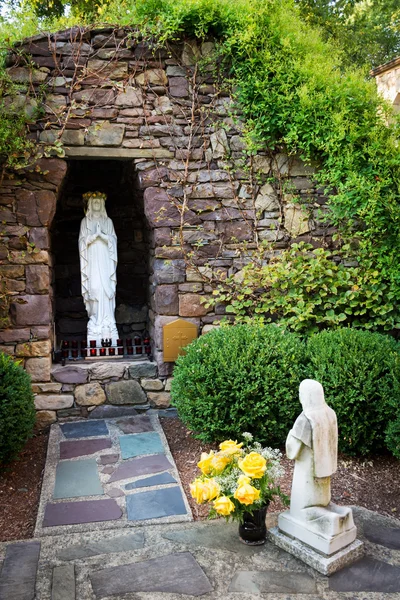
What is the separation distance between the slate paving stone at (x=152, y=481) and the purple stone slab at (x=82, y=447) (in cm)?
71

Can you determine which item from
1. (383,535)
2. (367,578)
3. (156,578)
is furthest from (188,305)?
(367,578)

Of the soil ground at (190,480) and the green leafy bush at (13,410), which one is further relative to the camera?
the green leafy bush at (13,410)

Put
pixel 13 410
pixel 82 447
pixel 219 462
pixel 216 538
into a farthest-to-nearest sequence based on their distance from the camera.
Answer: pixel 82 447, pixel 13 410, pixel 216 538, pixel 219 462

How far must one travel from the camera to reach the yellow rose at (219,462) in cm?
272

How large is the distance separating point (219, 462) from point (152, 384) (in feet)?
8.24

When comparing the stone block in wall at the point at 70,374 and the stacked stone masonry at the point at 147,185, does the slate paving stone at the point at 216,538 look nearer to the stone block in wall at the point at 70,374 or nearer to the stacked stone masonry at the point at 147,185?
the stacked stone masonry at the point at 147,185

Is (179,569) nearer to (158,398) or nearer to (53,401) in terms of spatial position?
(158,398)

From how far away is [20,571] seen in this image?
260 cm

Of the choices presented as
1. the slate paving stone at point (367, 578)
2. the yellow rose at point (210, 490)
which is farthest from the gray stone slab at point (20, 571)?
the slate paving stone at point (367, 578)

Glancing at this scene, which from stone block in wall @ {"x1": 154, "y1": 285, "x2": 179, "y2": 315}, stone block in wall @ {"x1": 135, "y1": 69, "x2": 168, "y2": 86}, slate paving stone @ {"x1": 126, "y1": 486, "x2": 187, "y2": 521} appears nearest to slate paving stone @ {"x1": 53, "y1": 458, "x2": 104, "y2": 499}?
slate paving stone @ {"x1": 126, "y1": 486, "x2": 187, "y2": 521}

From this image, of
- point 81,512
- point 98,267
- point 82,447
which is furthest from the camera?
point 98,267

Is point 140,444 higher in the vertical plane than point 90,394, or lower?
lower

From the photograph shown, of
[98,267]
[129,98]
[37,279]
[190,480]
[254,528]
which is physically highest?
[129,98]

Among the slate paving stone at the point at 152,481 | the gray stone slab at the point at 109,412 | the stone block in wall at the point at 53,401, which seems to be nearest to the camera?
the slate paving stone at the point at 152,481
